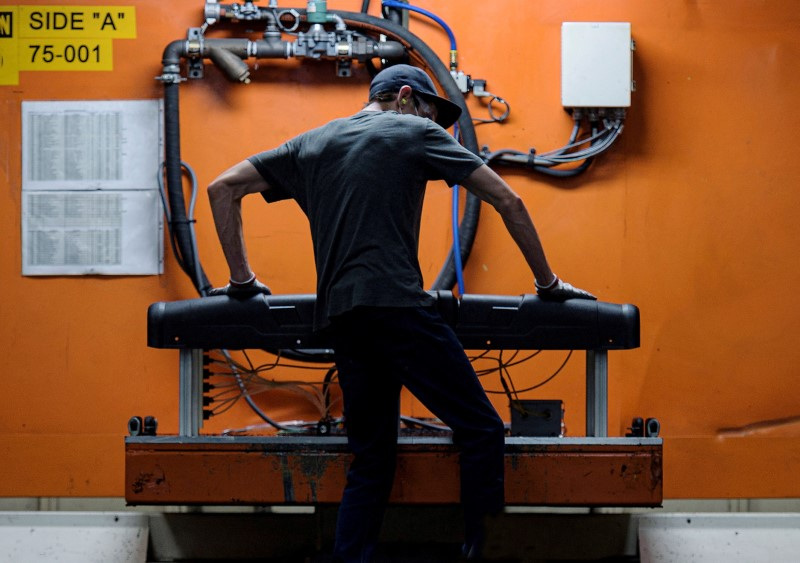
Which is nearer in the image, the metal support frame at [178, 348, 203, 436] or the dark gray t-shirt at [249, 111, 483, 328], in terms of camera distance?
the dark gray t-shirt at [249, 111, 483, 328]

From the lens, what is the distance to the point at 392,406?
2297 mm

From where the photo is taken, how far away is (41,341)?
3.58m

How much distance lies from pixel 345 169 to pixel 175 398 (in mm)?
1698

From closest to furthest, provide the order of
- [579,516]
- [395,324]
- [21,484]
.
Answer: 1. [395,324]
2. [579,516]
3. [21,484]

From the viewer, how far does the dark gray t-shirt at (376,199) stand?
2.18 meters

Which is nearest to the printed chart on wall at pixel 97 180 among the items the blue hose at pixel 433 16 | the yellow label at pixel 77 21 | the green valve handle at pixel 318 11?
the yellow label at pixel 77 21

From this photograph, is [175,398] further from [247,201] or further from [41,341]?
[247,201]

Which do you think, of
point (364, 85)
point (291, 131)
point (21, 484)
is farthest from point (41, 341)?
point (364, 85)

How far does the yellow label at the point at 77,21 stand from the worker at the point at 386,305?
164 cm

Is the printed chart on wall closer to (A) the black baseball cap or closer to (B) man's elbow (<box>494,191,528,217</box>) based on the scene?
(A) the black baseball cap

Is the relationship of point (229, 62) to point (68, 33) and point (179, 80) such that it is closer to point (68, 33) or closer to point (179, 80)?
point (179, 80)

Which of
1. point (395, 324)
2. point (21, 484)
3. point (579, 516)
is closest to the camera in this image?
point (395, 324)

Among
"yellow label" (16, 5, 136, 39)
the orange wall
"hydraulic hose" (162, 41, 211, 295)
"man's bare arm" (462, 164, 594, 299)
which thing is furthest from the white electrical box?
"yellow label" (16, 5, 136, 39)

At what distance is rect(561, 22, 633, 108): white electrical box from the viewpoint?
3.40 m
